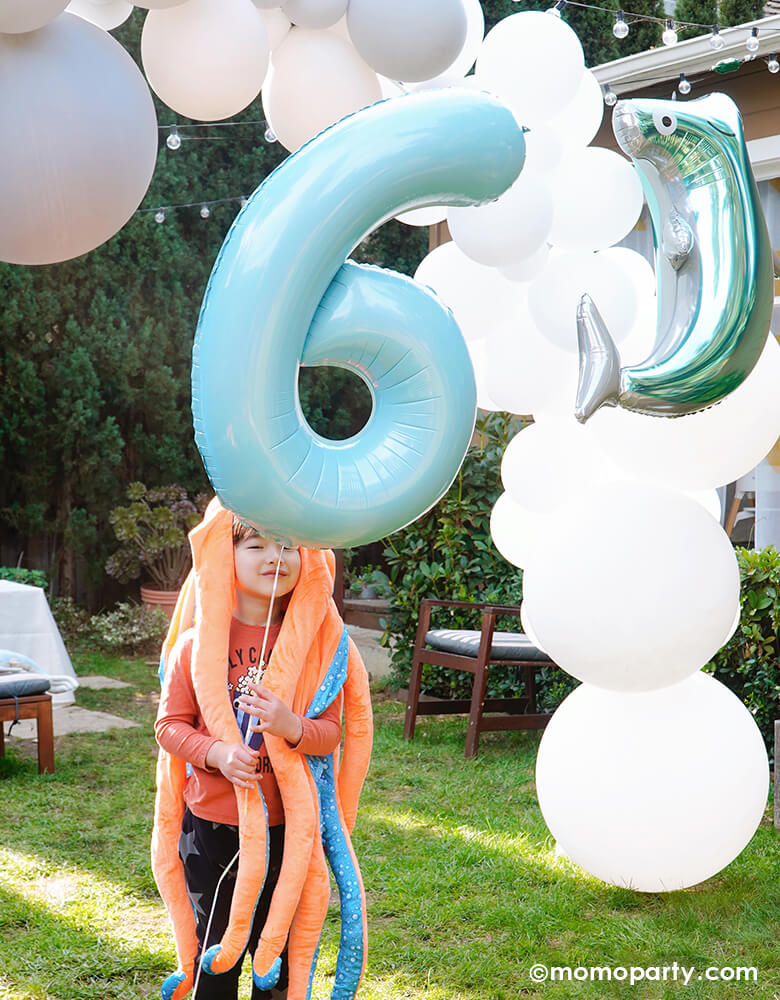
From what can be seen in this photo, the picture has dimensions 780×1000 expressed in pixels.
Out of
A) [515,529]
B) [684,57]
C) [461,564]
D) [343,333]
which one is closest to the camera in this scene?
[343,333]

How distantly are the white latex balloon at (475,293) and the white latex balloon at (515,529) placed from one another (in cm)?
26

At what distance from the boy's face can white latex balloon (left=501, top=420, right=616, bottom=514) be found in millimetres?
466

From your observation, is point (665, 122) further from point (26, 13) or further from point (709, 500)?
point (709, 500)

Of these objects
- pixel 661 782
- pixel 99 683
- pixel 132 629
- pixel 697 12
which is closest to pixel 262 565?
pixel 661 782

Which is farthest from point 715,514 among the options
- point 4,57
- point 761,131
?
point 761,131

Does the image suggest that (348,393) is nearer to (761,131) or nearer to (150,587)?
(150,587)

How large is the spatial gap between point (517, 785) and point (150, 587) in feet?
15.0

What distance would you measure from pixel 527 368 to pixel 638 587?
51cm

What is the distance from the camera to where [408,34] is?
1.58m

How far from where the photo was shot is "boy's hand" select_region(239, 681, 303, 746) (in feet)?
6.14

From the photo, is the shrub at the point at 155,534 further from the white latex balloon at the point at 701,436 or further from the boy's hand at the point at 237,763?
the white latex balloon at the point at 701,436

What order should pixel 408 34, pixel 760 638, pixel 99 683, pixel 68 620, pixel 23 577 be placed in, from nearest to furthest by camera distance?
pixel 408 34 < pixel 760 638 < pixel 99 683 < pixel 23 577 < pixel 68 620

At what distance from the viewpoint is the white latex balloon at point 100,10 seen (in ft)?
5.41

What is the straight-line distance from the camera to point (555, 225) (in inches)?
76.6
